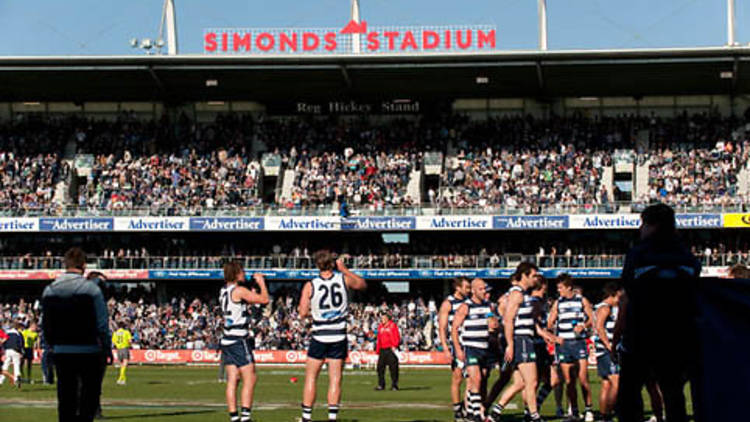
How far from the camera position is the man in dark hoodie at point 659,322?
9.80 meters

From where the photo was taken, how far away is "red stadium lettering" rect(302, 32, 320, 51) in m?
57.4

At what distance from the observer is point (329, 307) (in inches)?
593

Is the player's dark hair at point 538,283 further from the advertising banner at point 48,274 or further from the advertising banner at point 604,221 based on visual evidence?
the advertising banner at point 48,274

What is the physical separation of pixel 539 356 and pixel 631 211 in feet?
118

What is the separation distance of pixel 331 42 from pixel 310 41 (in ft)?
3.41

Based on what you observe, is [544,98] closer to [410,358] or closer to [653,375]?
[410,358]

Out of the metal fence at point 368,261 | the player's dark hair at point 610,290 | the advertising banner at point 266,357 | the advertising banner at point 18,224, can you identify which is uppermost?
the advertising banner at point 18,224

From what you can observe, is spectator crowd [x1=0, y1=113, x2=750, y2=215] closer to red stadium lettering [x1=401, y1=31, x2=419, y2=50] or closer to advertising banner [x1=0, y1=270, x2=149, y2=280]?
advertising banner [x1=0, y1=270, x2=149, y2=280]

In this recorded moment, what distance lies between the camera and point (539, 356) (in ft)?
59.4

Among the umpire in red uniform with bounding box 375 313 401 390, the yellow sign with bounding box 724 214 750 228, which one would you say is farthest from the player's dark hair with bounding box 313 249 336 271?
the yellow sign with bounding box 724 214 750 228

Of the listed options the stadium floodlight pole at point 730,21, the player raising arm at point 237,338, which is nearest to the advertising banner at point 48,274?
the stadium floodlight pole at point 730,21

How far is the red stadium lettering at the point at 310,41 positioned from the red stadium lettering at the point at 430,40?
17.1 feet

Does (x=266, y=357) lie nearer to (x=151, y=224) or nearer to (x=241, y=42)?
(x=151, y=224)

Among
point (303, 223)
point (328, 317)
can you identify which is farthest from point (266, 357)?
point (328, 317)
